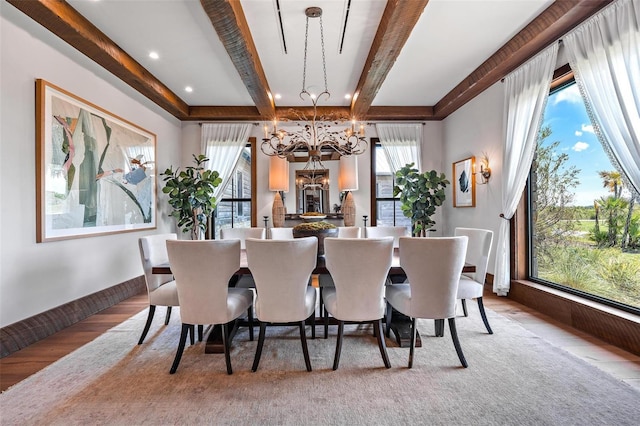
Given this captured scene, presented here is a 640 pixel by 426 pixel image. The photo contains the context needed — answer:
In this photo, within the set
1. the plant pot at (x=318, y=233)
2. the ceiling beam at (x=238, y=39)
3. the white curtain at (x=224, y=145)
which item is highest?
the ceiling beam at (x=238, y=39)

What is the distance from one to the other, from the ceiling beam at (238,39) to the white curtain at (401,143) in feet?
7.82

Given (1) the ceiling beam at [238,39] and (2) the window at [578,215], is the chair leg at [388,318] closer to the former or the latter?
(2) the window at [578,215]

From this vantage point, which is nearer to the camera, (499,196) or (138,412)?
(138,412)

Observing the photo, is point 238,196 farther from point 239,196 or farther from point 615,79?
point 615,79

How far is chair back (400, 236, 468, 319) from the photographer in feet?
6.88

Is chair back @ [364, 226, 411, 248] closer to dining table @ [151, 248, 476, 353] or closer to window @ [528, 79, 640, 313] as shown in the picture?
dining table @ [151, 248, 476, 353]

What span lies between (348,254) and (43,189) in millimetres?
2708

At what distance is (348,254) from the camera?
6.78ft

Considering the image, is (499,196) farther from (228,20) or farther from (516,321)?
(228,20)

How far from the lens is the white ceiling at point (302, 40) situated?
109 inches

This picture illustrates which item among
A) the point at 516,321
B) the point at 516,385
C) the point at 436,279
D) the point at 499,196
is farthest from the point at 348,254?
the point at 499,196

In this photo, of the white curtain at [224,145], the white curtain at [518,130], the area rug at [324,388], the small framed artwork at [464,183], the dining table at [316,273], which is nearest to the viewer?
the area rug at [324,388]

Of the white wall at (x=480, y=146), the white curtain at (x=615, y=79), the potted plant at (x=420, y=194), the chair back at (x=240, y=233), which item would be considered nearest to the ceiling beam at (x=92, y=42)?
the chair back at (x=240, y=233)

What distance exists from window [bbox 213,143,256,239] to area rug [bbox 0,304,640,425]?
3412 mm
